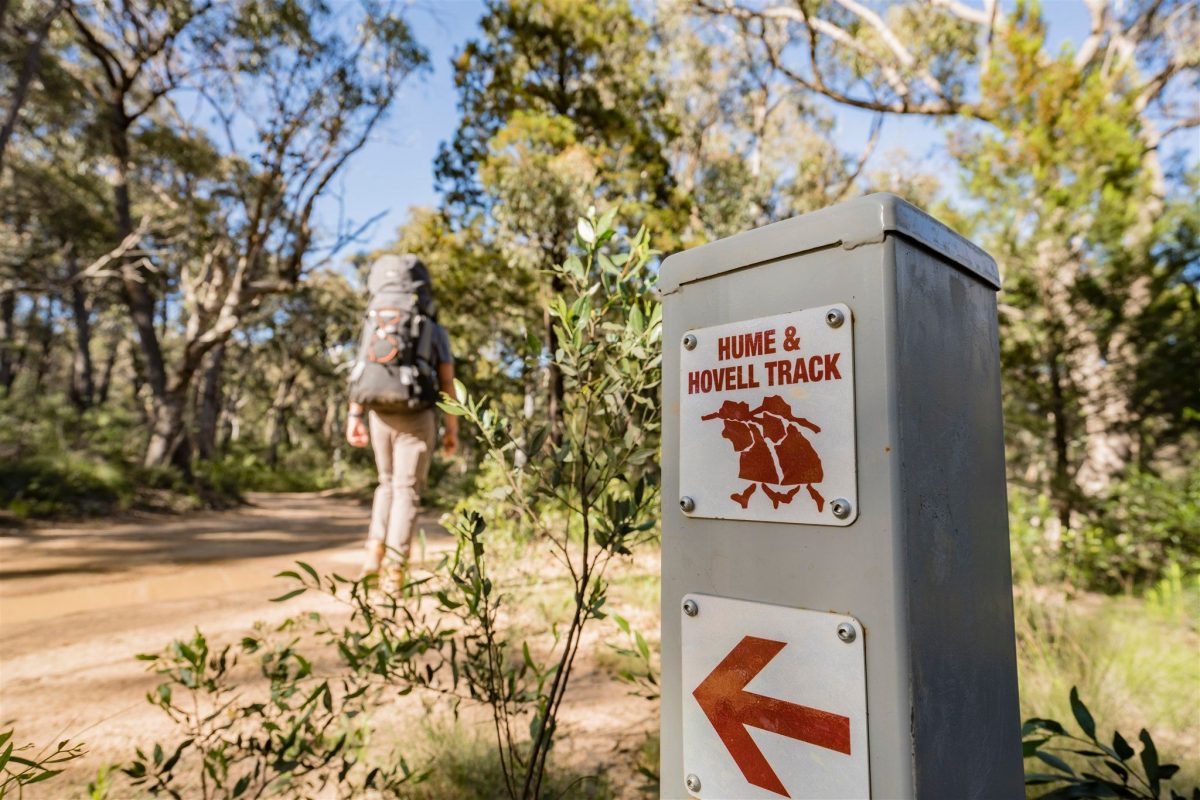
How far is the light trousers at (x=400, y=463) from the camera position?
339 cm

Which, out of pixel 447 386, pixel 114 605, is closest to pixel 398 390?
pixel 447 386

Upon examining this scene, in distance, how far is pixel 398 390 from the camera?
3270 millimetres

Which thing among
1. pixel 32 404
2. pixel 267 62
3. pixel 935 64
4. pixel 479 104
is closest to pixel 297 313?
pixel 32 404

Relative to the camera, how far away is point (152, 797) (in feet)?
4.97

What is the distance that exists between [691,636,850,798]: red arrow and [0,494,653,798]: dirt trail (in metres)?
1.28

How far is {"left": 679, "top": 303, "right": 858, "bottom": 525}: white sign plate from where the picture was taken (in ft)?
2.82

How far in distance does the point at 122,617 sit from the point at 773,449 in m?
3.89

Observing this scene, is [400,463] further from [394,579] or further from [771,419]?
[771,419]

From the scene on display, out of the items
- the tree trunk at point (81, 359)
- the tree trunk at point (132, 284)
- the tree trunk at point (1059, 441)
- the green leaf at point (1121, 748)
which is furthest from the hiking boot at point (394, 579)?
the tree trunk at point (81, 359)

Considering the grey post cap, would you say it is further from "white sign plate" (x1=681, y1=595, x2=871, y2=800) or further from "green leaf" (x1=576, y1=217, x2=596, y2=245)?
"white sign plate" (x1=681, y1=595, x2=871, y2=800)

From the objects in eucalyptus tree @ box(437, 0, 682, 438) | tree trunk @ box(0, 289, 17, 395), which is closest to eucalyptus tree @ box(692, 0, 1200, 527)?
eucalyptus tree @ box(437, 0, 682, 438)

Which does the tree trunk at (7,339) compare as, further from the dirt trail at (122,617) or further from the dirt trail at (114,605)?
the dirt trail at (122,617)

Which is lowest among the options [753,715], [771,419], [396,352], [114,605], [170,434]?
[114,605]

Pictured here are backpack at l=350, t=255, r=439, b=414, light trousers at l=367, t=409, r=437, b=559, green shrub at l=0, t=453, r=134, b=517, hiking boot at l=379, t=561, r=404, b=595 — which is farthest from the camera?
green shrub at l=0, t=453, r=134, b=517
